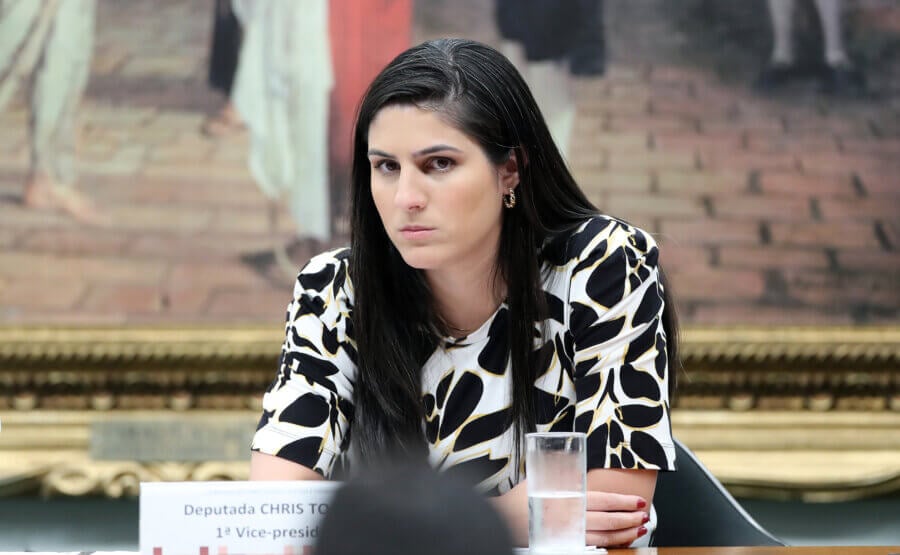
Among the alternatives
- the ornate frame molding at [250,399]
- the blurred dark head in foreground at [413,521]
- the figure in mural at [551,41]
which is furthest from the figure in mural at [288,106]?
the blurred dark head in foreground at [413,521]

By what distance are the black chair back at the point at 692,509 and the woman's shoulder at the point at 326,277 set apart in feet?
2.25

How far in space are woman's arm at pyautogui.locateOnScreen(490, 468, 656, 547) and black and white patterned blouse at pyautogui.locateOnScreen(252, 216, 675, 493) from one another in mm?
28

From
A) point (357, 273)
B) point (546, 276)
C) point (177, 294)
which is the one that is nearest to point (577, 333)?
point (546, 276)

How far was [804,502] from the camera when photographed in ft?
9.98

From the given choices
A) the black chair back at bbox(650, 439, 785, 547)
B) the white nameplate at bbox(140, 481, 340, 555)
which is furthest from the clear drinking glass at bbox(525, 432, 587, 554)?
the black chair back at bbox(650, 439, 785, 547)

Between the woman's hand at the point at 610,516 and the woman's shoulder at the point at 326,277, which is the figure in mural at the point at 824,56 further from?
the woman's hand at the point at 610,516

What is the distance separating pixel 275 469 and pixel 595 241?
68cm

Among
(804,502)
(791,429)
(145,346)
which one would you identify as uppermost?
(145,346)

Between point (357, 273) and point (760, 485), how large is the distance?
1482 millimetres

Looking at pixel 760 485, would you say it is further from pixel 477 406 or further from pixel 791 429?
pixel 477 406

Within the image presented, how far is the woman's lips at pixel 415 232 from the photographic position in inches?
72.2

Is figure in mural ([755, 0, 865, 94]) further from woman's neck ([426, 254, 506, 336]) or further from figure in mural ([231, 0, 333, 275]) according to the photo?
woman's neck ([426, 254, 506, 336])

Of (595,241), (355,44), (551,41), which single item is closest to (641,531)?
(595,241)

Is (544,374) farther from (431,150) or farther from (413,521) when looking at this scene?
A: (413,521)
